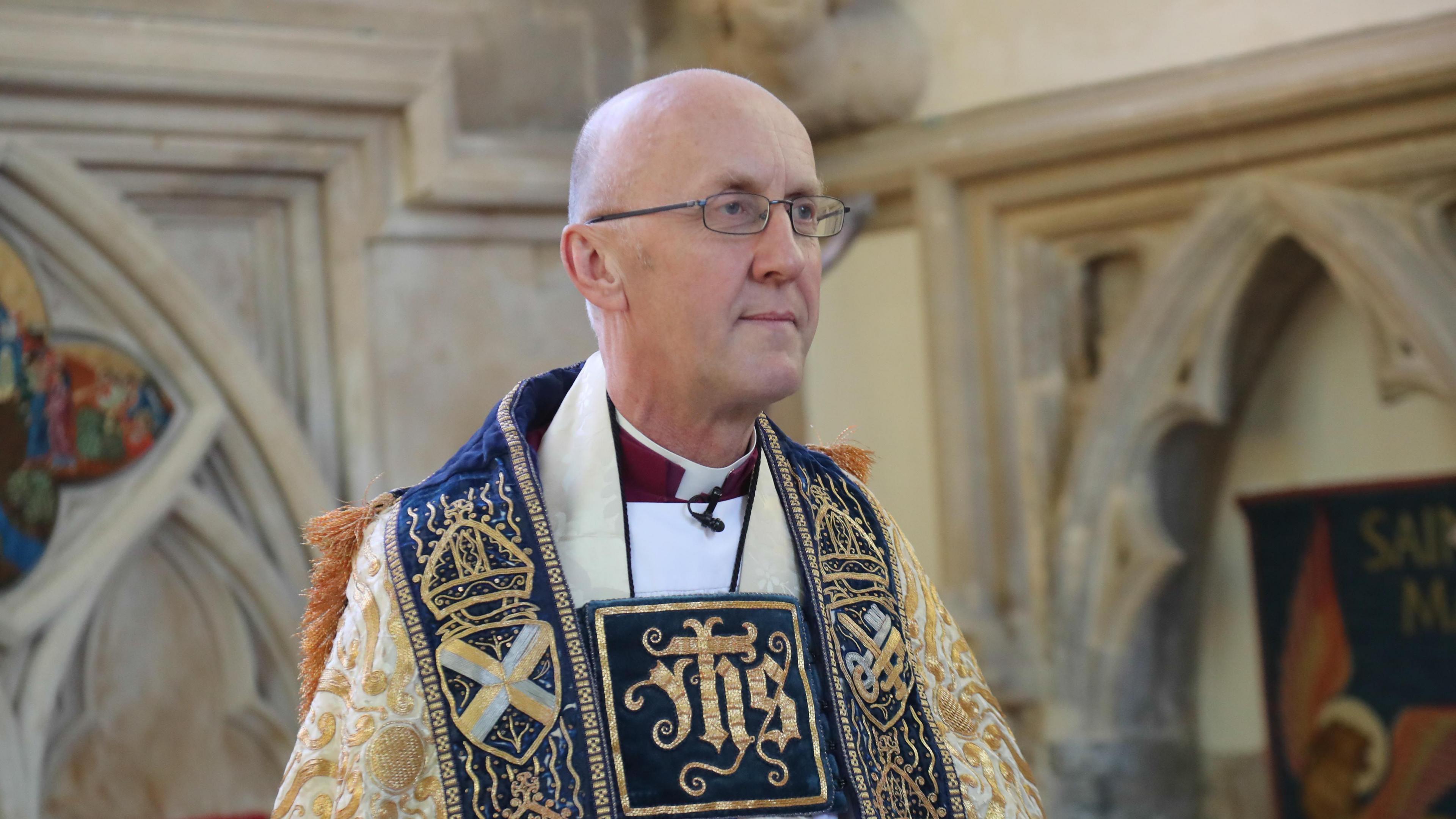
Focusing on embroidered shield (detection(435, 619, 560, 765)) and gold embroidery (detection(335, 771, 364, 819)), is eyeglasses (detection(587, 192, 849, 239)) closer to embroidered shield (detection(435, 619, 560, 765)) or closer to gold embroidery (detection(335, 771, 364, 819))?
embroidered shield (detection(435, 619, 560, 765))

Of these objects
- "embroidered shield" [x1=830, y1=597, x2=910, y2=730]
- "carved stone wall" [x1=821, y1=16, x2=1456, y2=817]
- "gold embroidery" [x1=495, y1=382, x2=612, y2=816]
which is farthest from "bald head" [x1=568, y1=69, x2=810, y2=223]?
"carved stone wall" [x1=821, y1=16, x2=1456, y2=817]

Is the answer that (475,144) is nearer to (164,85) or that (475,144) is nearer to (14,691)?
(164,85)

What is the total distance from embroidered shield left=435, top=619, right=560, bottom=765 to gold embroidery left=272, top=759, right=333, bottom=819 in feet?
0.47

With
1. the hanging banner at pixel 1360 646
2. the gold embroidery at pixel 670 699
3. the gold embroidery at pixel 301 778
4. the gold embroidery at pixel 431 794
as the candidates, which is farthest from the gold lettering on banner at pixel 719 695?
the hanging banner at pixel 1360 646

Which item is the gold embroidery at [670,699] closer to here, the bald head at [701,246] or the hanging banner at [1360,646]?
the bald head at [701,246]

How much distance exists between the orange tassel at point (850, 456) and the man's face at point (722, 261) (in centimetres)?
42

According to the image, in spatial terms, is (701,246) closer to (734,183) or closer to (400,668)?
(734,183)

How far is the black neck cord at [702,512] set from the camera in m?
2.02

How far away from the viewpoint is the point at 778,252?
6.27ft

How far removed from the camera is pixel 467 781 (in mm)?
1812

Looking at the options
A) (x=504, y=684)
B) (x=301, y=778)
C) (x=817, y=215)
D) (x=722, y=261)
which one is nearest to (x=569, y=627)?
(x=504, y=684)

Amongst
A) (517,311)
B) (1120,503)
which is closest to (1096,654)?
(1120,503)

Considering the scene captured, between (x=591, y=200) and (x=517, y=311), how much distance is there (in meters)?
2.36

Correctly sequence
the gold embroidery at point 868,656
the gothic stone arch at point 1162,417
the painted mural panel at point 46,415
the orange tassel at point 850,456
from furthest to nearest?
the gothic stone arch at point 1162,417 → the painted mural panel at point 46,415 → the orange tassel at point 850,456 → the gold embroidery at point 868,656
